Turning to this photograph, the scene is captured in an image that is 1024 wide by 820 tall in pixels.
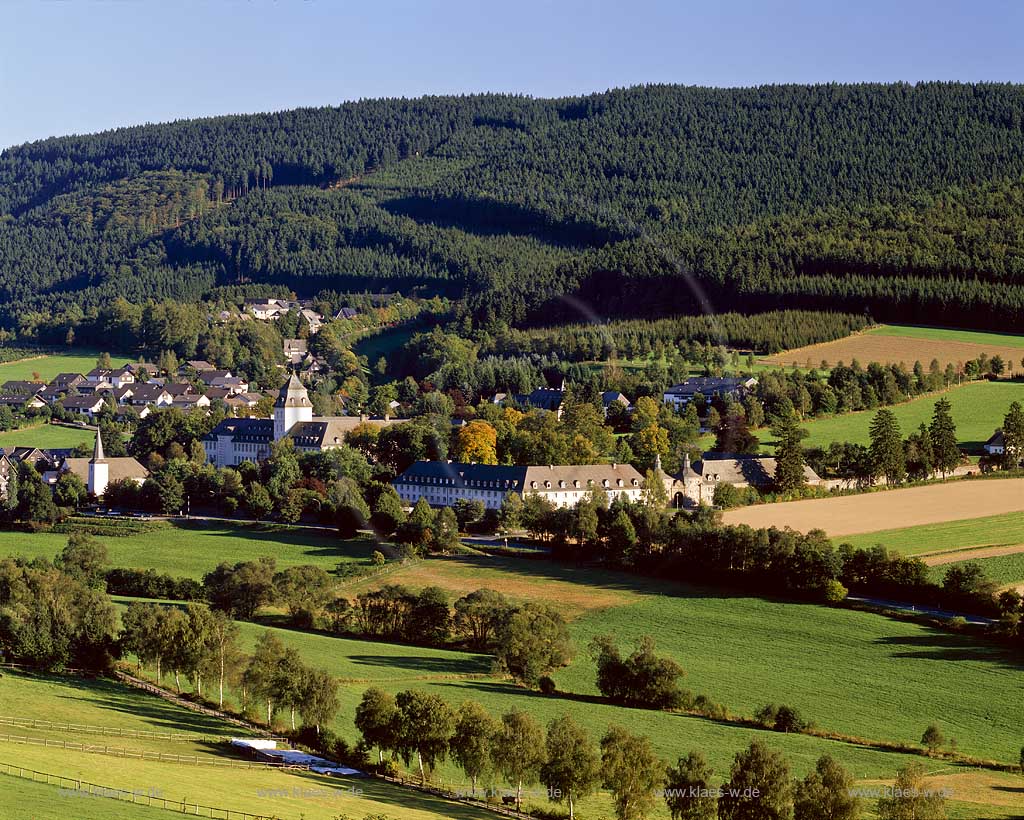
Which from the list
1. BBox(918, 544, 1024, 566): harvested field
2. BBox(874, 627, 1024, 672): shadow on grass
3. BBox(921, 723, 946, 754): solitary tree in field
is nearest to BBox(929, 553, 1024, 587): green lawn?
BBox(918, 544, 1024, 566): harvested field

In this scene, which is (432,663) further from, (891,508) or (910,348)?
(910,348)

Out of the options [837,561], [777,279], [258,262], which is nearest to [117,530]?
[837,561]

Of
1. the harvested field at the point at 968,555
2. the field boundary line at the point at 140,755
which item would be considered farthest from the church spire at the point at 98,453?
the field boundary line at the point at 140,755

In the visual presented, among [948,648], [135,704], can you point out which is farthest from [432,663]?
[948,648]

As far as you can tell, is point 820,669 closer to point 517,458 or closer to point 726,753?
point 726,753

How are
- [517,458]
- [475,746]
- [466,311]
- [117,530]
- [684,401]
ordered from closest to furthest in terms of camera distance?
[475,746] → [117,530] → [517,458] → [684,401] → [466,311]

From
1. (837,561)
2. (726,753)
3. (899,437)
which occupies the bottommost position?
(726,753)
